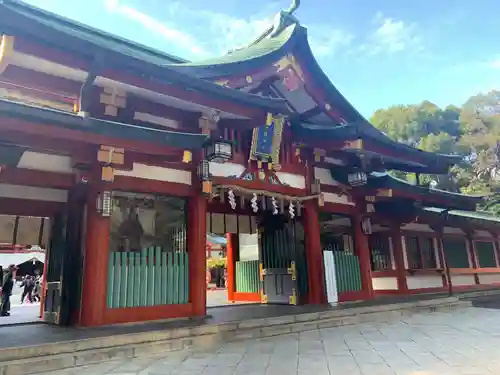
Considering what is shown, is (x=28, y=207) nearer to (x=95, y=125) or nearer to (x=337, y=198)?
(x=95, y=125)

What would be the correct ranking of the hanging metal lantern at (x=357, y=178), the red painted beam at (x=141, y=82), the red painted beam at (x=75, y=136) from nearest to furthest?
the red painted beam at (x=75, y=136)
the red painted beam at (x=141, y=82)
the hanging metal lantern at (x=357, y=178)

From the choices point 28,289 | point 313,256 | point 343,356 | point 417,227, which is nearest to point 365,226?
point 313,256

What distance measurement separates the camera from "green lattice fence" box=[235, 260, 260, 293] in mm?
12734

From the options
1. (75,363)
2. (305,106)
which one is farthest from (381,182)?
(75,363)

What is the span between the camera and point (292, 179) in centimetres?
1041

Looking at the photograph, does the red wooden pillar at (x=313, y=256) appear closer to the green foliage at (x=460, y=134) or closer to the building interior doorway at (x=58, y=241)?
the building interior doorway at (x=58, y=241)

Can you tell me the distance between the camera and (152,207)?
861cm

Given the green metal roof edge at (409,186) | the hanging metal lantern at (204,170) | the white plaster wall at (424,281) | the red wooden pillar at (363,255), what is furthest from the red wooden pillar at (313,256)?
the white plaster wall at (424,281)

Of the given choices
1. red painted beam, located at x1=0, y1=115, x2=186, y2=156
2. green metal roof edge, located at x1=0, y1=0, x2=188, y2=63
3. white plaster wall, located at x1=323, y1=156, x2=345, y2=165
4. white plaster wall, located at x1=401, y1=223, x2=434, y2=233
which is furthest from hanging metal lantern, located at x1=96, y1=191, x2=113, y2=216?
white plaster wall, located at x1=401, y1=223, x2=434, y2=233

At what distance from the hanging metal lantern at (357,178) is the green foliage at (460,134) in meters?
20.3

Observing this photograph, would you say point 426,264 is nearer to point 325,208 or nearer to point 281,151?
point 325,208

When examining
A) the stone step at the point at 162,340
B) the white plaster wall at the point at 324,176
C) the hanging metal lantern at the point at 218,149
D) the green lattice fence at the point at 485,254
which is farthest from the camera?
the green lattice fence at the point at 485,254

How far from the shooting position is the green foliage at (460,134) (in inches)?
1282

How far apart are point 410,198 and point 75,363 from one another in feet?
34.6
